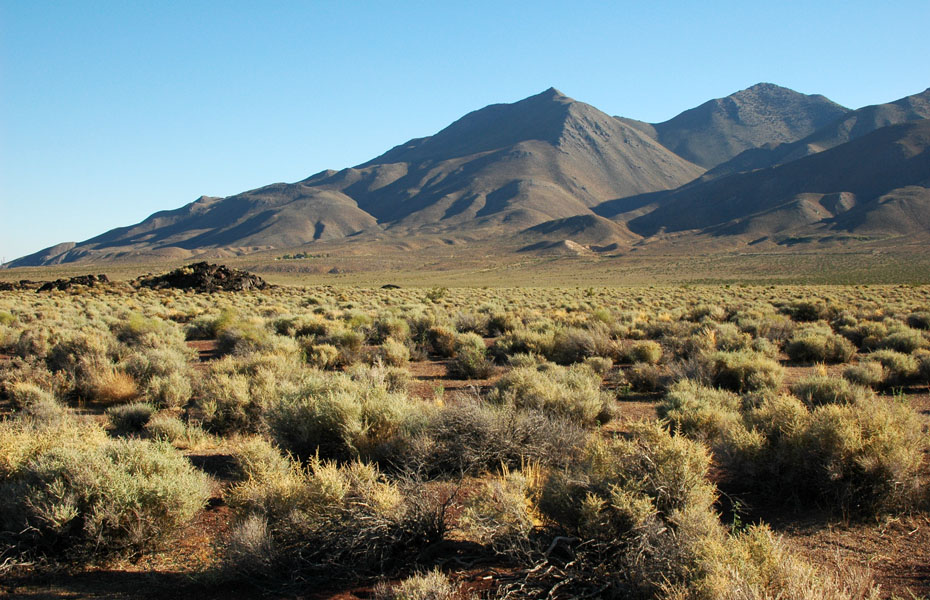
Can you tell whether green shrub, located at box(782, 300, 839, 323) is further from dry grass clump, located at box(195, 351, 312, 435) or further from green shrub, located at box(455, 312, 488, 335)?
dry grass clump, located at box(195, 351, 312, 435)

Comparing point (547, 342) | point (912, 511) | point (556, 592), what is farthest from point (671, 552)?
point (547, 342)

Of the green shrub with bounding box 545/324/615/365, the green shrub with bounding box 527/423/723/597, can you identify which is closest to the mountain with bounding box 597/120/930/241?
the green shrub with bounding box 545/324/615/365

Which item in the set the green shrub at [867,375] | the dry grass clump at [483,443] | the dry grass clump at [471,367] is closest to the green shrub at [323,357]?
the dry grass clump at [471,367]

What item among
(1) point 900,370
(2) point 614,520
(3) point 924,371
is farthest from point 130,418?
(3) point 924,371

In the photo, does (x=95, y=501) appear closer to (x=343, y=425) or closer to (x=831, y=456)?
(x=343, y=425)

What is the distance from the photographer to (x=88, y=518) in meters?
4.13

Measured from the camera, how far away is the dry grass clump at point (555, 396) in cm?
726

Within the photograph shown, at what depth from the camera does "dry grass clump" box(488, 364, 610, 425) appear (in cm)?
726

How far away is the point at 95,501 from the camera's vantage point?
4.22 meters

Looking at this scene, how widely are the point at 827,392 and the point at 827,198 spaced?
150m

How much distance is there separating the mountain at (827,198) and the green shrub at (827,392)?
115 metres

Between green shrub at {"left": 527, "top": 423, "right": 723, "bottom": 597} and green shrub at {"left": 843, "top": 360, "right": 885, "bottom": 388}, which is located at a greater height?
green shrub at {"left": 527, "top": 423, "right": 723, "bottom": 597}

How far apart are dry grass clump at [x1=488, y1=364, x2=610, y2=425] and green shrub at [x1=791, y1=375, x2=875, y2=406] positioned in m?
2.83

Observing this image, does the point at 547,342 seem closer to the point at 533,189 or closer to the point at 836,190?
the point at 836,190
